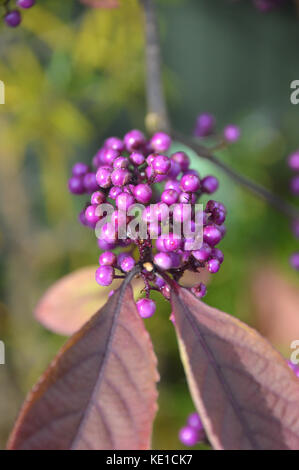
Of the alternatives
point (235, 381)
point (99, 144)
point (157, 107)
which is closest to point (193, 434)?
point (235, 381)

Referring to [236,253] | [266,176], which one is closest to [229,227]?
[236,253]

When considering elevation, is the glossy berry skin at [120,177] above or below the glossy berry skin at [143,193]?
above

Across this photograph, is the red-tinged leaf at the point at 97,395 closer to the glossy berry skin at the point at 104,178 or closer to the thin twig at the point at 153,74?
the glossy berry skin at the point at 104,178

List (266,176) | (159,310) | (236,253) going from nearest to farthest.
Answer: (159,310)
(236,253)
(266,176)

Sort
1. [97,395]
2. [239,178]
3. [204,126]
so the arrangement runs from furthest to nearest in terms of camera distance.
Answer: [204,126] → [239,178] → [97,395]

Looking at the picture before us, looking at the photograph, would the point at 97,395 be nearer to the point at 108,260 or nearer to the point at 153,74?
the point at 108,260

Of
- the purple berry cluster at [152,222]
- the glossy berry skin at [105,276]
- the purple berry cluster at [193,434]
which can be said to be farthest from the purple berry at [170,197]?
the purple berry cluster at [193,434]
